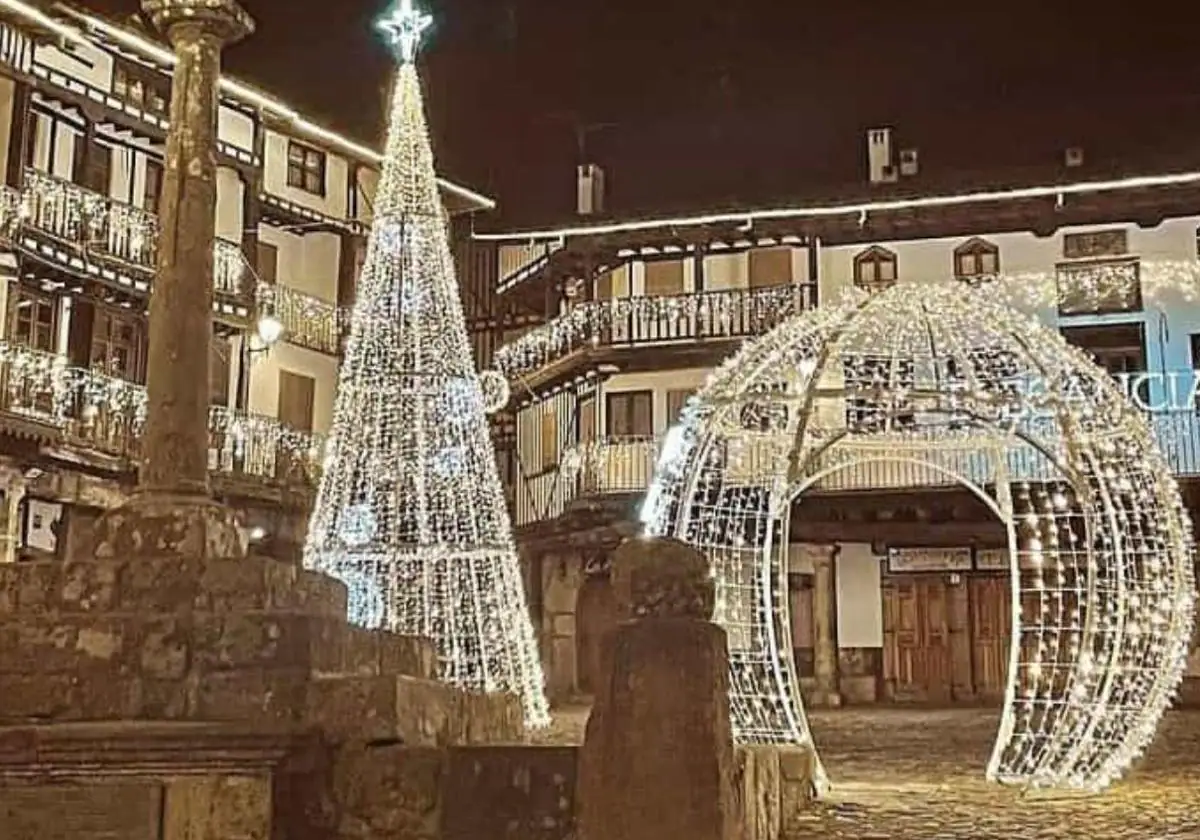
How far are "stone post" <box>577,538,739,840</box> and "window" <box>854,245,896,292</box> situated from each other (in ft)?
84.7

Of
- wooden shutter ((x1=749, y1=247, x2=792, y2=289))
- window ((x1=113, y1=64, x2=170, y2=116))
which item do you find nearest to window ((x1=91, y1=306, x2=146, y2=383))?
window ((x1=113, y1=64, x2=170, y2=116))

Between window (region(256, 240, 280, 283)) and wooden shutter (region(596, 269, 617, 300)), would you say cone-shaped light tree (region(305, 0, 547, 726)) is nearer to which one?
window (region(256, 240, 280, 283))

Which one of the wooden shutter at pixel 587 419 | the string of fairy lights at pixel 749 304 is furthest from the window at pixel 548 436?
the string of fairy lights at pixel 749 304

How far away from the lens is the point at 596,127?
119 feet

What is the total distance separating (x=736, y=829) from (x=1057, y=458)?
779 cm

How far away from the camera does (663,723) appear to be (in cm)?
566

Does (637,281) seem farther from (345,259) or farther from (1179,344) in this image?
(1179,344)

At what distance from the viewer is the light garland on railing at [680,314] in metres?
30.7

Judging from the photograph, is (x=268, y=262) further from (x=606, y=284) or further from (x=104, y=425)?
(x=606, y=284)

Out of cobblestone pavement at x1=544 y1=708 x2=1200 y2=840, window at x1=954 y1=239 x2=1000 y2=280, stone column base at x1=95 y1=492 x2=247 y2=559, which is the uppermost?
window at x1=954 y1=239 x2=1000 y2=280

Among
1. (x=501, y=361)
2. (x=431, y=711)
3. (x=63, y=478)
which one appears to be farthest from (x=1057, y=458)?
(x=501, y=361)

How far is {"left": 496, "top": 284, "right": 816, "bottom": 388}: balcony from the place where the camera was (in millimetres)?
30609

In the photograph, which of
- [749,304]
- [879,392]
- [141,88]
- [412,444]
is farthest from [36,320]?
[879,392]

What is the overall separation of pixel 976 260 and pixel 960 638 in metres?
7.42
